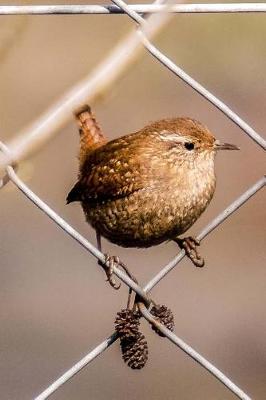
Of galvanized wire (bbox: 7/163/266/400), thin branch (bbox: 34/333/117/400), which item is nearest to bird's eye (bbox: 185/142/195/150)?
galvanized wire (bbox: 7/163/266/400)

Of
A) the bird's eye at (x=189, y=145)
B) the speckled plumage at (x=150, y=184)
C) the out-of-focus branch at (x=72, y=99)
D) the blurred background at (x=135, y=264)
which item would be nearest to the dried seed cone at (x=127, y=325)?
the out-of-focus branch at (x=72, y=99)

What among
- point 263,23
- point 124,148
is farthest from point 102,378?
point 263,23

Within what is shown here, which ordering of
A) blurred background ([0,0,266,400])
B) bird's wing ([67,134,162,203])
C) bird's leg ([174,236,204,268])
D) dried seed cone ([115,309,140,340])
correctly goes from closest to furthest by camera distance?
dried seed cone ([115,309,140,340]) < bird's leg ([174,236,204,268]) < bird's wing ([67,134,162,203]) < blurred background ([0,0,266,400])

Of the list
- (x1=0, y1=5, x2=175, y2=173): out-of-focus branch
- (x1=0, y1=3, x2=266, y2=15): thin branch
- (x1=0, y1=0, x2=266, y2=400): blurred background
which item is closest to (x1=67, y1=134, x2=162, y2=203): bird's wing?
(x1=0, y1=0, x2=266, y2=400): blurred background

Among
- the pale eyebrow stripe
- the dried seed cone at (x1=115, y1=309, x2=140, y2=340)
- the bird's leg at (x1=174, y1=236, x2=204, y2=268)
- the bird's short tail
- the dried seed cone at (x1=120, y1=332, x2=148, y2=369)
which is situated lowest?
the dried seed cone at (x1=120, y1=332, x2=148, y2=369)

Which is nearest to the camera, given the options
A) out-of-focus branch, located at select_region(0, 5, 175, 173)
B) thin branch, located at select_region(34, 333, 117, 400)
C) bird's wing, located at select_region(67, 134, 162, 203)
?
out-of-focus branch, located at select_region(0, 5, 175, 173)

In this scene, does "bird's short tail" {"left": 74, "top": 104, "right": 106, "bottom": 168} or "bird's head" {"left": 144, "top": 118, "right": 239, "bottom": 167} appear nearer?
"bird's head" {"left": 144, "top": 118, "right": 239, "bottom": 167}

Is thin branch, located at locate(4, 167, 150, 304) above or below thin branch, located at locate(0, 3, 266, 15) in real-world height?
below

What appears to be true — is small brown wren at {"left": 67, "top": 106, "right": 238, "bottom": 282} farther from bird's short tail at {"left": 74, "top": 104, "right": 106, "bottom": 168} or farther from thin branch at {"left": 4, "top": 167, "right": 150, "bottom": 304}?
thin branch at {"left": 4, "top": 167, "right": 150, "bottom": 304}
